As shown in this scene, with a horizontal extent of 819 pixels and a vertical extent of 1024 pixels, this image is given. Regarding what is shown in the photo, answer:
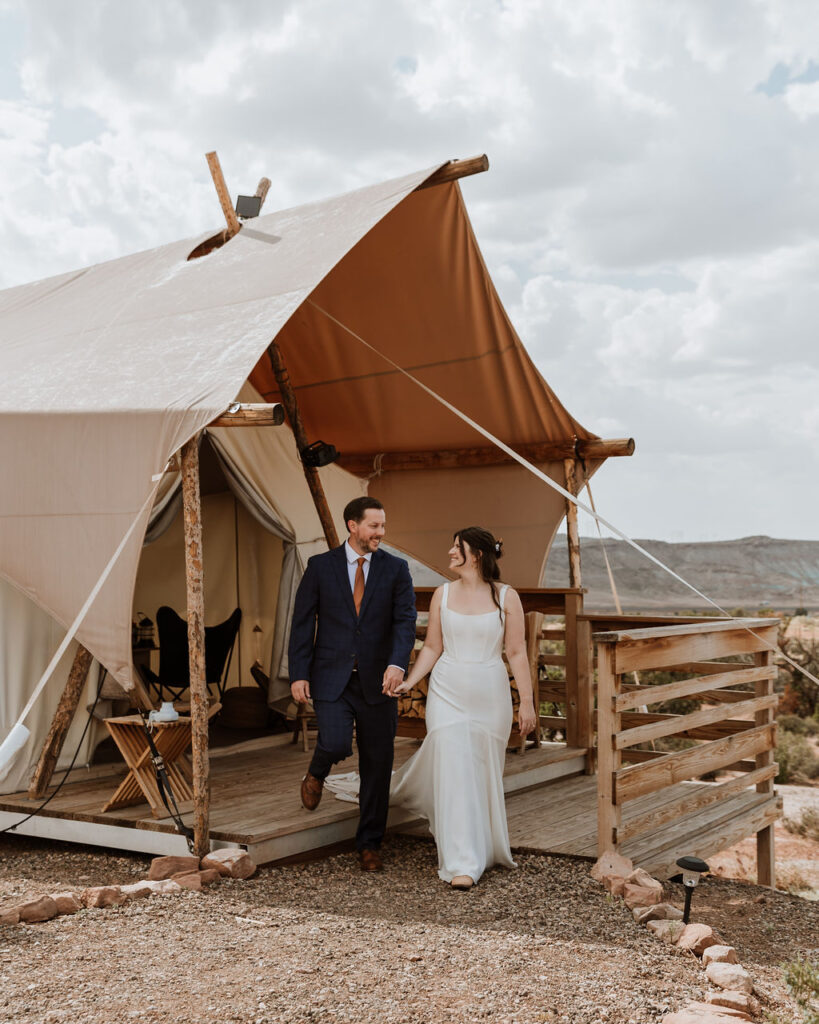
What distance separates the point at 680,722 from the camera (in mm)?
5348

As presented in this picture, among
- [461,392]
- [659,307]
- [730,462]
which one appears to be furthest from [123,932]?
[659,307]

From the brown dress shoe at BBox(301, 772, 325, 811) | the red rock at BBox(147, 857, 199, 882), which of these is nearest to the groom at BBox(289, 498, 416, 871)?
the brown dress shoe at BBox(301, 772, 325, 811)

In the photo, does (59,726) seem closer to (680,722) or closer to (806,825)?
(680,722)

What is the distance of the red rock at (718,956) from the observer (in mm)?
3527

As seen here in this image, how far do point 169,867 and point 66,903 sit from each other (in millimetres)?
517

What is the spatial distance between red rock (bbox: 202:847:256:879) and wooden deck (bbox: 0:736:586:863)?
0.08 metres

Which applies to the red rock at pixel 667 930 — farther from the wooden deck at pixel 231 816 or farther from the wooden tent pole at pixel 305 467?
the wooden tent pole at pixel 305 467

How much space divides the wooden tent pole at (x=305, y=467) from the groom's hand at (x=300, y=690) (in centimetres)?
253

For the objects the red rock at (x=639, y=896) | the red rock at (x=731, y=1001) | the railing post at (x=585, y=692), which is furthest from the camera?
the railing post at (x=585, y=692)

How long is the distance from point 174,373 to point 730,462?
64089 mm

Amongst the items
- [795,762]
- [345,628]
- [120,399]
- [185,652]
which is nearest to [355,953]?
[345,628]

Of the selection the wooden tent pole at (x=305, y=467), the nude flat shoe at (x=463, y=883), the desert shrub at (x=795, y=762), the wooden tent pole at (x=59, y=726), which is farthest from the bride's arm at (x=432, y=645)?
the desert shrub at (x=795, y=762)

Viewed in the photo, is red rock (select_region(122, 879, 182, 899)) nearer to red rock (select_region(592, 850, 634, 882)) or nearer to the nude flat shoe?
the nude flat shoe

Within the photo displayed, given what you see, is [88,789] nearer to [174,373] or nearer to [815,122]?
[174,373]
